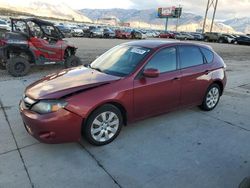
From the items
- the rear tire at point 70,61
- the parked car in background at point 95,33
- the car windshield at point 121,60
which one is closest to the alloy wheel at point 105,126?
the car windshield at point 121,60

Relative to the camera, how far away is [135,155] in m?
3.75

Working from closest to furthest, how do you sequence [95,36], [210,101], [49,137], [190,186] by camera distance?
[190,186], [49,137], [210,101], [95,36]

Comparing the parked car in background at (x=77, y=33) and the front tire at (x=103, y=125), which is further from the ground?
the front tire at (x=103, y=125)

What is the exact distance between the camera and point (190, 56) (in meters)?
5.05

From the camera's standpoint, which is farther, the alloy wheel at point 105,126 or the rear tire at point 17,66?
the rear tire at point 17,66

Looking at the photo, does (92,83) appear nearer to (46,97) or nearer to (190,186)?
(46,97)

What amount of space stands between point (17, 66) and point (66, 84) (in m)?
5.14

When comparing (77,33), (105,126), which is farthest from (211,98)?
(77,33)

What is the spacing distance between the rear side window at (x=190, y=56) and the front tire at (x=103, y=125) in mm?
1714

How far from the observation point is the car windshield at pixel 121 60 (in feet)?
14.1

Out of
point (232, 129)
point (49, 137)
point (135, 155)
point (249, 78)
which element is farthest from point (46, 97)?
point (249, 78)

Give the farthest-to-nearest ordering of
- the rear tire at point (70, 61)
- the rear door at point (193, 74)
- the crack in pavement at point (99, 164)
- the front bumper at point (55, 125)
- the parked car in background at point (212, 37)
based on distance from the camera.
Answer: the parked car in background at point (212, 37) → the rear tire at point (70, 61) → the rear door at point (193, 74) → the front bumper at point (55, 125) → the crack in pavement at point (99, 164)

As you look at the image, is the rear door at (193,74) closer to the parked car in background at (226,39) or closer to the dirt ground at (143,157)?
the dirt ground at (143,157)

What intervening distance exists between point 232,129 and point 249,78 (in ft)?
18.0
